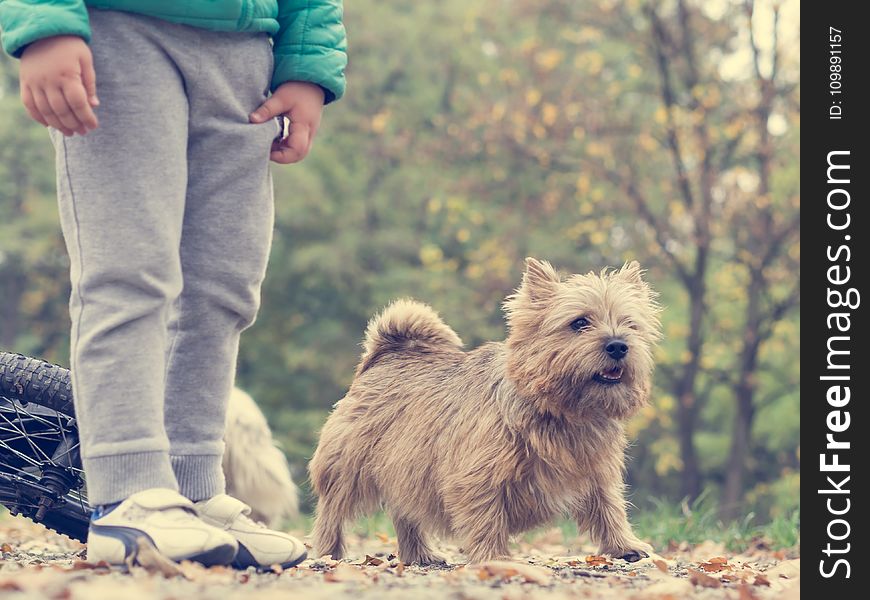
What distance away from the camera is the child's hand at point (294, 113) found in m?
3.09

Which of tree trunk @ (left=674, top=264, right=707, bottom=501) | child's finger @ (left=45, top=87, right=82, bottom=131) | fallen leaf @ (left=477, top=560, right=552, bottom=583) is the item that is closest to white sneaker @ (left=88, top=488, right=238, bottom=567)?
fallen leaf @ (left=477, top=560, right=552, bottom=583)

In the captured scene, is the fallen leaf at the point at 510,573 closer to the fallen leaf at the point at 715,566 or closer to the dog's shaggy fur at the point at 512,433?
the dog's shaggy fur at the point at 512,433

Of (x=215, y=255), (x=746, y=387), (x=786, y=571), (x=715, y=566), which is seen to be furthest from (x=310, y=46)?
(x=746, y=387)

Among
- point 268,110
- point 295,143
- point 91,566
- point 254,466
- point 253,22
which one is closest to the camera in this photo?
point 91,566

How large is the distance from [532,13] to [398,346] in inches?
386

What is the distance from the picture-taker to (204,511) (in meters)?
3.04

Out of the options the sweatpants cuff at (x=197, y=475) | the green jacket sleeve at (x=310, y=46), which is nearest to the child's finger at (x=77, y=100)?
the green jacket sleeve at (x=310, y=46)

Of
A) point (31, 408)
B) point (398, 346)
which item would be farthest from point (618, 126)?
point (31, 408)

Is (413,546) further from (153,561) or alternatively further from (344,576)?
(153,561)

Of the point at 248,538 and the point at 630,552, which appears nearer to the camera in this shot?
the point at 248,538

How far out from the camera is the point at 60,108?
262cm

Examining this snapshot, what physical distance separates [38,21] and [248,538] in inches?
57.0

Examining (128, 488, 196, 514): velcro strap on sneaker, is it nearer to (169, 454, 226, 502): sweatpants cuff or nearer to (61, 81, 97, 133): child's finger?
(169, 454, 226, 502): sweatpants cuff

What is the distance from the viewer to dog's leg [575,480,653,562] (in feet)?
12.6
